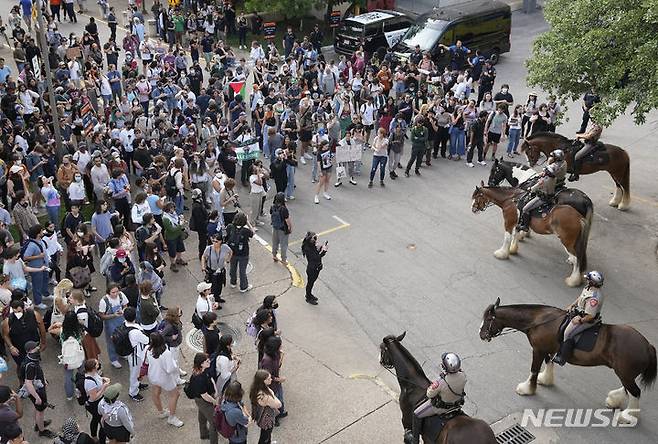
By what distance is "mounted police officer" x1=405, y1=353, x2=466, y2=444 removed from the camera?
8891 mm

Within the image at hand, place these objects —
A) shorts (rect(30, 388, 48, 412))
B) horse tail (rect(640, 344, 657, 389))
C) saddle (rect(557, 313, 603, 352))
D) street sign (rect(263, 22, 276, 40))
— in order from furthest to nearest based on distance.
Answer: street sign (rect(263, 22, 276, 40)) → saddle (rect(557, 313, 603, 352)) → horse tail (rect(640, 344, 657, 389)) → shorts (rect(30, 388, 48, 412))

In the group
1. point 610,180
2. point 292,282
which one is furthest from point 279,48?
point 292,282

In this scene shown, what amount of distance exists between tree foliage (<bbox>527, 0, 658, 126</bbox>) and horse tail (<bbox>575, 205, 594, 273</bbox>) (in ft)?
6.58

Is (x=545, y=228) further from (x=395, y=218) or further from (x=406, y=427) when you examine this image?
(x=406, y=427)

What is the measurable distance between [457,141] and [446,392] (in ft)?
41.9

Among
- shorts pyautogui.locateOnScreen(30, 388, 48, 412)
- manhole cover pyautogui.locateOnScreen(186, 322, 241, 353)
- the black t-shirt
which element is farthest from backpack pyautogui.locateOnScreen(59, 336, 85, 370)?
manhole cover pyautogui.locateOnScreen(186, 322, 241, 353)

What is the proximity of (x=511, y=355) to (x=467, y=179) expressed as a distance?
7.83 m

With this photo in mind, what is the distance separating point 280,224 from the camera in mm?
14586

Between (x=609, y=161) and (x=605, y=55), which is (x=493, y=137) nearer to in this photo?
(x=609, y=161)

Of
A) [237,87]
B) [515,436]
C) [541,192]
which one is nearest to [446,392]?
[515,436]

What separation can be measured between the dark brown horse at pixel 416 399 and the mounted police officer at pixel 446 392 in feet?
0.73

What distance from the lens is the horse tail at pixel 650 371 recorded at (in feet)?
34.3

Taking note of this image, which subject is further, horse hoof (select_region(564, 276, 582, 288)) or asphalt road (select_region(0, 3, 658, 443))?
horse hoof (select_region(564, 276, 582, 288))

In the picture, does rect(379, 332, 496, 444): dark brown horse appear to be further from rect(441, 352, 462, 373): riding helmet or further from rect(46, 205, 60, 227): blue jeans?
rect(46, 205, 60, 227): blue jeans
